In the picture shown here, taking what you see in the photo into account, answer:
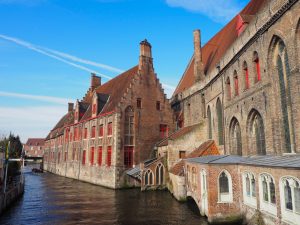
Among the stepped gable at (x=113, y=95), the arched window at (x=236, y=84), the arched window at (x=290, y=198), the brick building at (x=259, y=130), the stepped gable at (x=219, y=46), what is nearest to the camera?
the arched window at (x=290, y=198)

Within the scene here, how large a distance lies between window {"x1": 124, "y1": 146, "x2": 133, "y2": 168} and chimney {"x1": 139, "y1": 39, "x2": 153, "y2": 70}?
7.98 meters

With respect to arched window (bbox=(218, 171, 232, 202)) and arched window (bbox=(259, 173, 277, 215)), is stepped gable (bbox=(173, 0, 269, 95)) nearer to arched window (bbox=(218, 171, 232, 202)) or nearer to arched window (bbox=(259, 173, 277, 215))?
arched window (bbox=(218, 171, 232, 202))

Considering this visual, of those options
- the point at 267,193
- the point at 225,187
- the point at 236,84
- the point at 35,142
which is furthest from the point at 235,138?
the point at 35,142

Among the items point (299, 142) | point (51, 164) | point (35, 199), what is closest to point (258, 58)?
point (299, 142)

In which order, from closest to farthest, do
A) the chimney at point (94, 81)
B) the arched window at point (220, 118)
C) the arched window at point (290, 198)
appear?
the arched window at point (290, 198), the arched window at point (220, 118), the chimney at point (94, 81)

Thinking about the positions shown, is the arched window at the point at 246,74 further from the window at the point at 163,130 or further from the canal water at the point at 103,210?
the window at the point at 163,130

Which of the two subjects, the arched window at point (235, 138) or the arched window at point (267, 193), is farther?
the arched window at point (235, 138)

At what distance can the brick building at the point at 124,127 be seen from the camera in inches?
932

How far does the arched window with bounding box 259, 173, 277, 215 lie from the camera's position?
867cm

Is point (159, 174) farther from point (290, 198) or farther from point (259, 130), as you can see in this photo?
point (290, 198)

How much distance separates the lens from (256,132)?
13.2 meters

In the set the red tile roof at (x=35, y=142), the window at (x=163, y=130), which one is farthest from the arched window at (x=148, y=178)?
the red tile roof at (x=35, y=142)

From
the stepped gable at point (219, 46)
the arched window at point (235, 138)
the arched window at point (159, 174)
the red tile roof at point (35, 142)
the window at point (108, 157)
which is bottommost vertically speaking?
the arched window at point (159, 174)

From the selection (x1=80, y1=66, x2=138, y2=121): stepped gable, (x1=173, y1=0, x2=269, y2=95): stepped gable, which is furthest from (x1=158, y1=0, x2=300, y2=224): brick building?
(x1=80, y1=66, x2=138, y2=121): stepped gable
